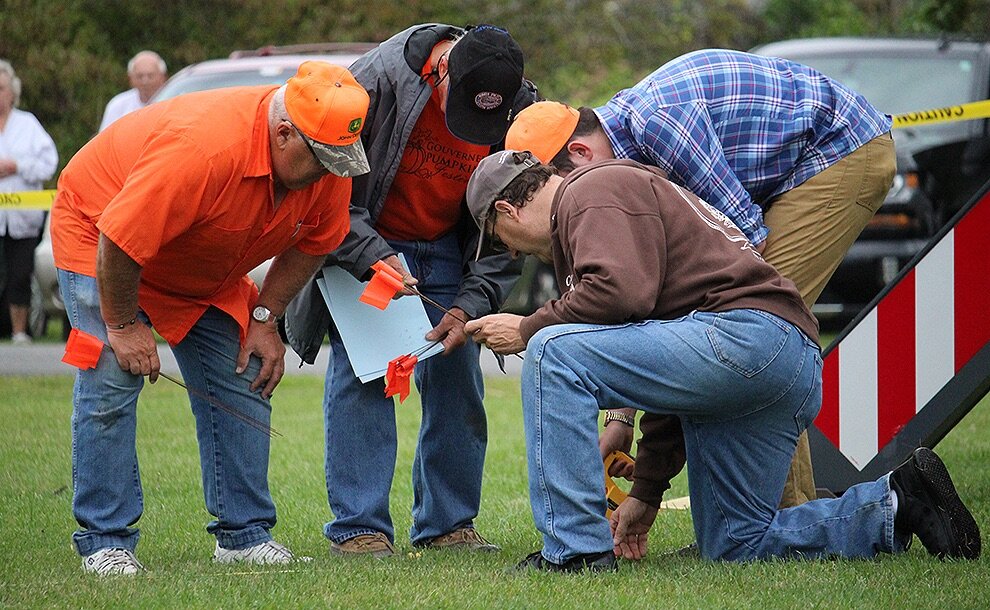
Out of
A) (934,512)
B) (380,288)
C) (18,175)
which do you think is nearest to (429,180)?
(380,288)

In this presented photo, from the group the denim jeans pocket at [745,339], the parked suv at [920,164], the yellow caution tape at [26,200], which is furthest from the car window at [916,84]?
the denim jeans pocket at [745,339]

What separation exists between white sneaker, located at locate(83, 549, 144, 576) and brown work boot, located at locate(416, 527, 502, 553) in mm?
1115

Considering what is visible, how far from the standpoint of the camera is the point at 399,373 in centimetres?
471

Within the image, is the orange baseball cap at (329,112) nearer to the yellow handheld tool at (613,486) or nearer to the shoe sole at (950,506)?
the yellow handheld tool at (613,486)

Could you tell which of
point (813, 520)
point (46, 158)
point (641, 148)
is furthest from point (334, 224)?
point (46, 158)

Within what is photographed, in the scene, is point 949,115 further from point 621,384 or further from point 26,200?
point 26,200

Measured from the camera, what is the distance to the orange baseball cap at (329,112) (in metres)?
4.11

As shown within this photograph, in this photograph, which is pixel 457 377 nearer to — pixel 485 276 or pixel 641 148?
pixel 485 276

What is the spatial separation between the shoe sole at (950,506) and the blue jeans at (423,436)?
1.62 m

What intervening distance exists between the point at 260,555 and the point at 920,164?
8128 mm

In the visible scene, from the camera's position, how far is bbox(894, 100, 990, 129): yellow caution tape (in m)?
7.45

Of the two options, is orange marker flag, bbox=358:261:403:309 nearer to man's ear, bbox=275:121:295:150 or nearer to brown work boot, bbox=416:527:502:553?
man's ear, bbox=275:121:295:150

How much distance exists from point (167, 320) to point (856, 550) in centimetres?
236

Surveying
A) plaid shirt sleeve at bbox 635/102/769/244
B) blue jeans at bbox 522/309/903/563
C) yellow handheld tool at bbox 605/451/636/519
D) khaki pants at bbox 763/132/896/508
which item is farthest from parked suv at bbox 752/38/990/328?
blue jeans at bbox 522/309/903/563
